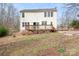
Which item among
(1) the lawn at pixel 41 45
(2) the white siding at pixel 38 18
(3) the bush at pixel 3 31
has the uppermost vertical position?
(2) the white siding at pixel 38 18

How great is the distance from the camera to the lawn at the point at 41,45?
705 cm

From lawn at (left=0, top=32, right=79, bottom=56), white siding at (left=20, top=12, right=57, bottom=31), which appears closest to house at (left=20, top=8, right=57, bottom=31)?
white siding at (left=20, top=12, right=57, bottom=31)

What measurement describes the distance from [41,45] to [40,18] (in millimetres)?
347

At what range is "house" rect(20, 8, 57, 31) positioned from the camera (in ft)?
23.2

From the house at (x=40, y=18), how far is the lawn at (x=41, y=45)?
0.12m

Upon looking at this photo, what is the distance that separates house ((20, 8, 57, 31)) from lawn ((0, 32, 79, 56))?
120 millimetres

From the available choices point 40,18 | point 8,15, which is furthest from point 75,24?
point 8,15

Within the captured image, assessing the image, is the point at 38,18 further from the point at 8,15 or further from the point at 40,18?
the point at 8,15

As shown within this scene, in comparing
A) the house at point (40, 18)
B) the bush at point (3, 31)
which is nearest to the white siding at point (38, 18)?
the house at point (40, 18)

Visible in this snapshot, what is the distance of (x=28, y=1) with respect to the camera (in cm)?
705

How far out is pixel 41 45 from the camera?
7.09 metres

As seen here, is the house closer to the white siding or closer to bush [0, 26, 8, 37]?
the white siding

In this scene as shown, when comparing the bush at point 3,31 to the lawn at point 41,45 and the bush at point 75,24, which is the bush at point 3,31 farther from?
the bush at point 75,24

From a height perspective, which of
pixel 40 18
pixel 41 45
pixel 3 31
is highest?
pixel 40 18
